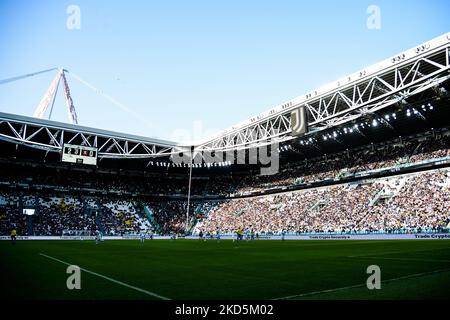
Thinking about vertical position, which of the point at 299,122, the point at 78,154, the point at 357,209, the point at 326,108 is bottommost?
the point at 357,209

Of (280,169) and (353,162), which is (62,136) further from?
(353,162)

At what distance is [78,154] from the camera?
142 ft

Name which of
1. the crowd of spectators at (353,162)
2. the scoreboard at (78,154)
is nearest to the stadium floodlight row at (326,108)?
the scoreboard at (78,154)

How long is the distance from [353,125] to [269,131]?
1198cm

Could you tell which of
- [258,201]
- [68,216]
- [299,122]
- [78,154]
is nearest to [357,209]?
[299,122]

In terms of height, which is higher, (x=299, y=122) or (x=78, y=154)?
(x=299, y=122)

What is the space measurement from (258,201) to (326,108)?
29.3 m

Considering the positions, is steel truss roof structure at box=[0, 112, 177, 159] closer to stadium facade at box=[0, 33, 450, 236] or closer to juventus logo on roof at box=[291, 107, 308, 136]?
stadium facade at box=[0, 33, 450, 236]

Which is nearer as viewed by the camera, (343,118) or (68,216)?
(343,118)

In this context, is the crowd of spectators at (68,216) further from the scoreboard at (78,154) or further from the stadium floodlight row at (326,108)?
the scoreboard at (78,154)

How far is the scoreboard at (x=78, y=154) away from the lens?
42250mm

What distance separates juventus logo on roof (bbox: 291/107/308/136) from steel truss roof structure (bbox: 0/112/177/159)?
23.4m
